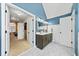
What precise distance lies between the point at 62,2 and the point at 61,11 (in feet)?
1.22

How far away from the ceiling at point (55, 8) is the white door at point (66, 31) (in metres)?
0.53

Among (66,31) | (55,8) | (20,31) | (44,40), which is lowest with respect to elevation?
(44,40)

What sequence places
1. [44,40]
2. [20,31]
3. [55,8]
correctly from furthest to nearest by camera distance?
[20,31] → [44,40] → [55,8]

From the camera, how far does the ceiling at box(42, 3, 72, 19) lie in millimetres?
2578

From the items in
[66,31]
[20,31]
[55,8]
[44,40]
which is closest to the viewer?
Answer: [55,8]

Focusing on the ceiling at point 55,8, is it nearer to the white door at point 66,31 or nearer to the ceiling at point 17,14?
the white door at point 66,31

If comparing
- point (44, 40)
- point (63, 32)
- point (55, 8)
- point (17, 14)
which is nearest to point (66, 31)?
point (63, 32)

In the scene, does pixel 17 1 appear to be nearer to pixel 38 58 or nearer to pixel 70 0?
pixel 70 0

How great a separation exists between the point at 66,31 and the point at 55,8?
1207 mm

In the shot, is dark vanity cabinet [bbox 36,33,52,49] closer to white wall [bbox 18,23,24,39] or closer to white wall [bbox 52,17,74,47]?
white wall [bbox 52,17,74,47]

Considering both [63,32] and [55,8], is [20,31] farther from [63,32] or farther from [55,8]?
[55,8]

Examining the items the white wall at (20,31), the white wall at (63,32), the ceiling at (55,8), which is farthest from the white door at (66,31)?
the white wall at (20,31)

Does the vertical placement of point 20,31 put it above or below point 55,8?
below

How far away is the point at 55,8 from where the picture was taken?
2.67 meters
